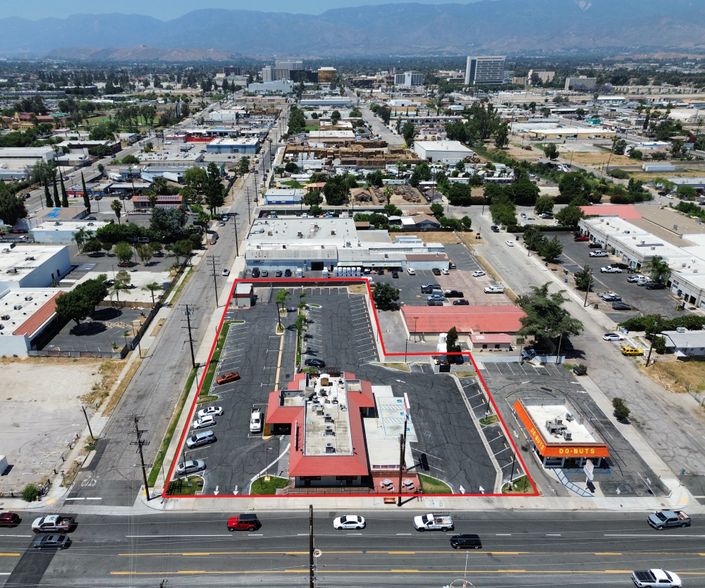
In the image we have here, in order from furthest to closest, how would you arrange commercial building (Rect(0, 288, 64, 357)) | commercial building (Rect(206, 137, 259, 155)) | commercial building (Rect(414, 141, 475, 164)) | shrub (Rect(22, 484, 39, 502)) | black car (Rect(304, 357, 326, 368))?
commercial building (Rect(206, 137, 259, 155)) → commercial building (Rect(414, 141, 475, 164)) → commercial building (Rect(0, 288, 64, 357)) → black car (Rect(304, 357, 326, 368)) → shrub (Rect(22, 484, 39, 502))

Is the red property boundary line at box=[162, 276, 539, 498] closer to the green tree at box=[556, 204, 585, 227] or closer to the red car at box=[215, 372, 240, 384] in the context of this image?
the red car at box=[215, 372, 240, 384]

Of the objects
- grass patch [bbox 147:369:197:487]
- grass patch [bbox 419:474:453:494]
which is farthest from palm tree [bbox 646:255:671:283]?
grass patch [bbox 147:369:197:487]

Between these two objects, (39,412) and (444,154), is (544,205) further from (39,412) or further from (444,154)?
(39,412)

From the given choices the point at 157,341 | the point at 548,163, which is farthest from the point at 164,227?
the point at 548,163

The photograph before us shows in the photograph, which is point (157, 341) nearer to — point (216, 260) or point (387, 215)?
point (216, 260)

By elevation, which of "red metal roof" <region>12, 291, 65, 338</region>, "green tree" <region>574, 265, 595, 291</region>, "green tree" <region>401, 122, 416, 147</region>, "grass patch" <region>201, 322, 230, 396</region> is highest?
"green tree" <region>401, 122, 416, 147</region>
